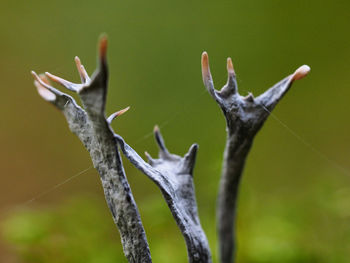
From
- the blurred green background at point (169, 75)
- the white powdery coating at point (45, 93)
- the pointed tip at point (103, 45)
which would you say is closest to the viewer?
the pointed tip at point (103, 45)

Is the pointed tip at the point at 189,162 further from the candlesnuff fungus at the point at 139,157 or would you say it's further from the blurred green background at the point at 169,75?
the blurred green background at the point at 169,75

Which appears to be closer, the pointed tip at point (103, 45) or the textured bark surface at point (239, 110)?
the pointed tip at point (103, 45)

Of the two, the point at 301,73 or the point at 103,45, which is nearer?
the point at 103,45

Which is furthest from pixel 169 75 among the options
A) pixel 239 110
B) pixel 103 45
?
pixel 103 45

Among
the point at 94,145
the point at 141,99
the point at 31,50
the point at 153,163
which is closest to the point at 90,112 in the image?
the point at 94,145

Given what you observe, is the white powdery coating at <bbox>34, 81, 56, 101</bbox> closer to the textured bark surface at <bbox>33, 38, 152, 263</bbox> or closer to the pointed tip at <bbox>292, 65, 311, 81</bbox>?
the textured bark surface at <bbox>33, 38, 152, 263</bbox>

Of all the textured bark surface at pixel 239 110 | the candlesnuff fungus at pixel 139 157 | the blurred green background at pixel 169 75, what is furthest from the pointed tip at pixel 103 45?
the blurred green background at pixel 169 75

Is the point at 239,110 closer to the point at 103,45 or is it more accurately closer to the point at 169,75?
the point at 103,45

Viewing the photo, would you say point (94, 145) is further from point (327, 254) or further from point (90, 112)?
point (327, 254)

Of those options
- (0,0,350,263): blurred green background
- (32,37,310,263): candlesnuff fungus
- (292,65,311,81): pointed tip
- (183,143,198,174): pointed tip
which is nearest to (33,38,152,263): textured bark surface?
(32,37,310,263): candlesnuff fungus
